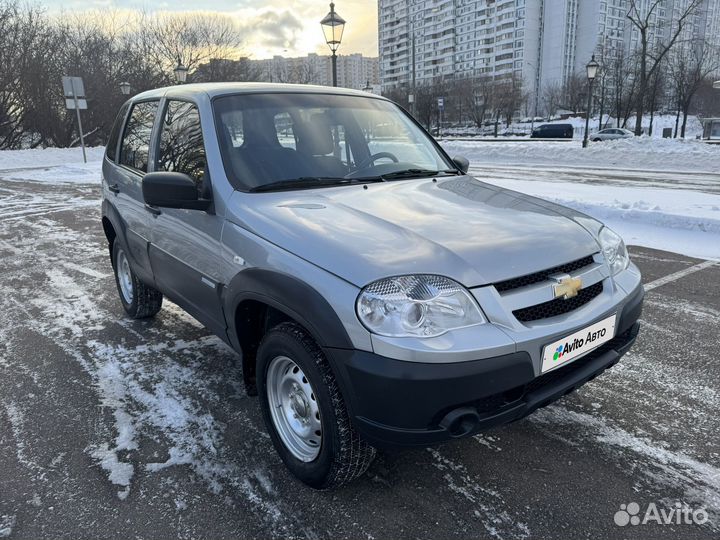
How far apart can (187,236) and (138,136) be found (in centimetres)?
146

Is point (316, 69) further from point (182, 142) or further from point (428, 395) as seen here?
point (428, 395)

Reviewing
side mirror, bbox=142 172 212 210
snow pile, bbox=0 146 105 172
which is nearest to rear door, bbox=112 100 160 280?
side mirror, bbox=142 172 212 210

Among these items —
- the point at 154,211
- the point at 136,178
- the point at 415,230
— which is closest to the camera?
the point at 415,230

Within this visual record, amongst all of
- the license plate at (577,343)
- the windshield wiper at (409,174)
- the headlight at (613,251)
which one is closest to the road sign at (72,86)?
the windshield wiper at (409,174)

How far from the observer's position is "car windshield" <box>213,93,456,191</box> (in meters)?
2.95

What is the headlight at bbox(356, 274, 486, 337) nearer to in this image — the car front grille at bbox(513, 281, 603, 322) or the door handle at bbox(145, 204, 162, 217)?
the car front grille at bbox(513, 281, 603, 322)

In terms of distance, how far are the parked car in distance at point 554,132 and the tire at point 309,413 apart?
1972 inches

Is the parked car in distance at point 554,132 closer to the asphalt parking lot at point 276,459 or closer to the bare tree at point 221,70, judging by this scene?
the bare tree at point 221,70

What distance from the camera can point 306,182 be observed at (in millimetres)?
2943

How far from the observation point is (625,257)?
2912mm

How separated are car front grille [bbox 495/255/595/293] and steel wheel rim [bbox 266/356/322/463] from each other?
970 mm

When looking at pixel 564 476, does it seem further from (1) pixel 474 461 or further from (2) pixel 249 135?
(2) pixel 249 135

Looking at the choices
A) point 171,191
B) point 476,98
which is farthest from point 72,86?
point 476,98

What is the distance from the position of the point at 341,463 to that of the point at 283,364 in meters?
0.54
